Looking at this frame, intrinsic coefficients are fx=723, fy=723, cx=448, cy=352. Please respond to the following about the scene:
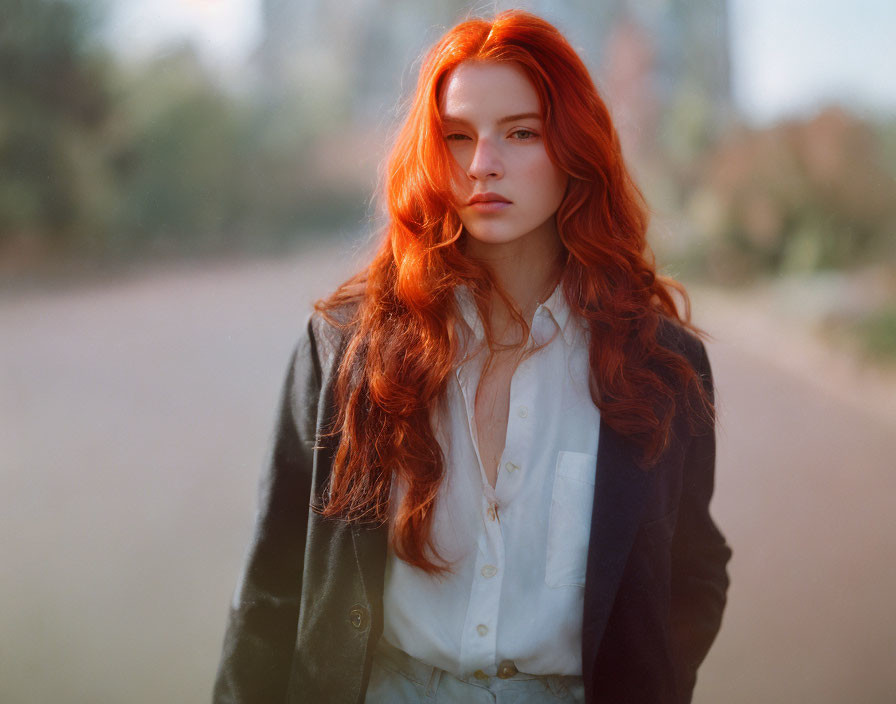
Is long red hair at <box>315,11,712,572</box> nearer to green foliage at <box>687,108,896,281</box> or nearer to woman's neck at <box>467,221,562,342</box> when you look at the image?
woman's neck at <box>467,221,562,342</box>

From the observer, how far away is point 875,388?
2479mm

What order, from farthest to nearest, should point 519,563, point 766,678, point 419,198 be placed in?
1. point 766,678
2. point 419,198
3. point 519,563

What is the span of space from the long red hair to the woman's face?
0.06ft

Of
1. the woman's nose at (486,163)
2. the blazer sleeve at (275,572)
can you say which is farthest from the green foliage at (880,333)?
the blazer sleeve at (275,572)

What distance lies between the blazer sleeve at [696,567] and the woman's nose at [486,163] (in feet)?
1.72

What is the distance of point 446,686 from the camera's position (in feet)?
3.68

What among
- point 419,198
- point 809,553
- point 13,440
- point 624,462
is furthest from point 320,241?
point 809,553

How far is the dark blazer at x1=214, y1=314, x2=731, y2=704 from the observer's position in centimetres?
114

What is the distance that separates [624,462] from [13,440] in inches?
81.5

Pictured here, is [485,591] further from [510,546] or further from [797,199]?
[797,199]

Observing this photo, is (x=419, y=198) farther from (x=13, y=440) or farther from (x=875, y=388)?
(x=875, y=388)

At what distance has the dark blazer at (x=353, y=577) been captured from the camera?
3.74 ft

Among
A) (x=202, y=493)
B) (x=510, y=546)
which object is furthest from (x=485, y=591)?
(x=202, y=493)

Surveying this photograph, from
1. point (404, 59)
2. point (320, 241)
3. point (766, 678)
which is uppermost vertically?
point (404, 59)
